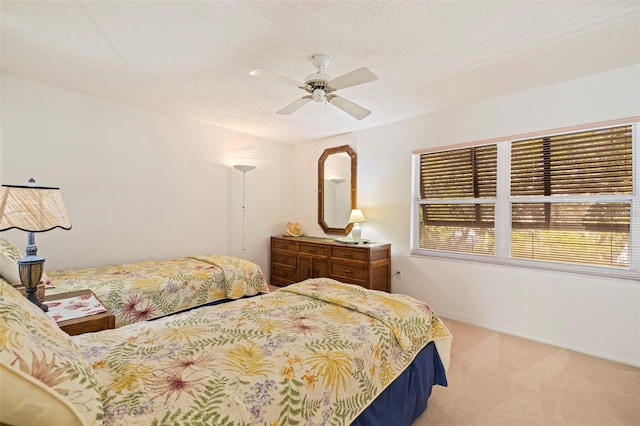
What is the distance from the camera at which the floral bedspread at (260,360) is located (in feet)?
3.16

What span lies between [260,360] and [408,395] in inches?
37.5

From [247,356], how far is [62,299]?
5.53 feet

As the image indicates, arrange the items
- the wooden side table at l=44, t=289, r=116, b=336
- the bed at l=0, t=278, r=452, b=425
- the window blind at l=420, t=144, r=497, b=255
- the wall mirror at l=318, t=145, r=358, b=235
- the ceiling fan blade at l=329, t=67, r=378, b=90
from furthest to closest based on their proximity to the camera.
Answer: the wall mirror at l=318, t=145, r=358, b=235, the window blind at l=420, t=144, r=497, b=255, the ceiling fan blade at l=329, t=67, r=378, b=90, the wooden side table at l=44, t=289, r=116, b=336, the bed at l=0, t=278, r=452, b=425

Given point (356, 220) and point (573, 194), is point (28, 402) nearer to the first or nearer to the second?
point (356, 220)

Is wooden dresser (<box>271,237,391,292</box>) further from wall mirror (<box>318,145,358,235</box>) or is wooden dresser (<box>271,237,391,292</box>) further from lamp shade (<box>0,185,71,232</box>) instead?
lamp shade (<box>0,185,71,232</box>)

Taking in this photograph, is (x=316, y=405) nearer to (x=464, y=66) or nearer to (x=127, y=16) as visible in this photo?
(x=127, y=16)

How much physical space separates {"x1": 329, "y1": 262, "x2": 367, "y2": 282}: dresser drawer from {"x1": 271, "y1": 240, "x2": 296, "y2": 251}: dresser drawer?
2.64 feet

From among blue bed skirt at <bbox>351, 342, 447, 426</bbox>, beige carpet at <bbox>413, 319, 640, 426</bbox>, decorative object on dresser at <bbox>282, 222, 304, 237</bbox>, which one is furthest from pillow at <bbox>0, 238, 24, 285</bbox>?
decorative object on dresser at <bbox>282, 222, 304, 237</bbox>

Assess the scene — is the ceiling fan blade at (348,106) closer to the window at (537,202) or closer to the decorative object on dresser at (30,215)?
the window at (537,202)

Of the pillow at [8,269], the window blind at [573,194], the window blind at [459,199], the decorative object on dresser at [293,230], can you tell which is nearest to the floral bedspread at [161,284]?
the pillow at [8,269]

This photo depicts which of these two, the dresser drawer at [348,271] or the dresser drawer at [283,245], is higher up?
the dresser drawer at [283,245]

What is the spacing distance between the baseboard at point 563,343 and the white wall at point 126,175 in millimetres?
3258

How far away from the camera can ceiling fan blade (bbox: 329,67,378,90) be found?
2021 mm

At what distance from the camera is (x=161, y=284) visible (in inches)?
108
